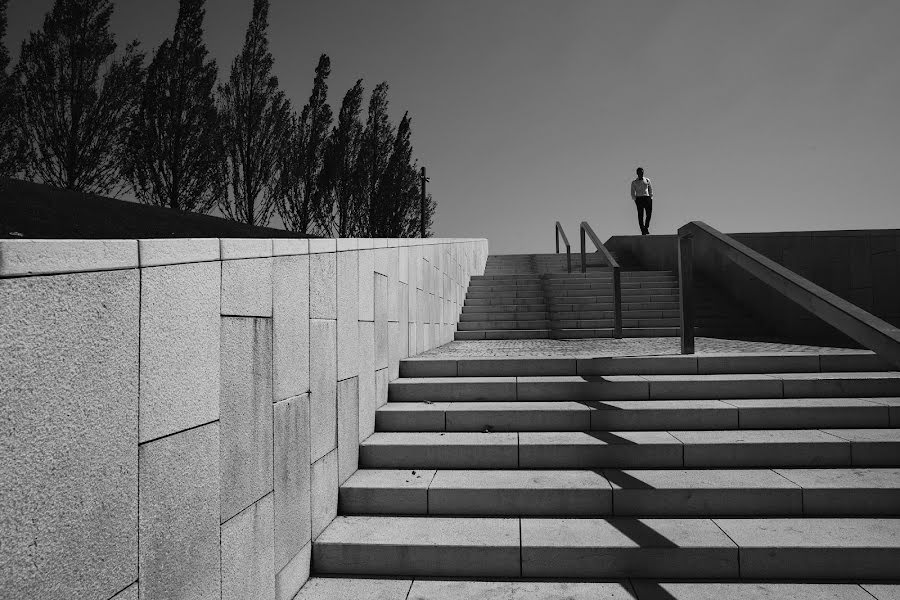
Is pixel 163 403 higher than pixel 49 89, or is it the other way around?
pixel 49 89

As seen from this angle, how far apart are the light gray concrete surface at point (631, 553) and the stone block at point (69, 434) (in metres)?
1.83

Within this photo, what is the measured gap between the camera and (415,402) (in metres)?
4.03

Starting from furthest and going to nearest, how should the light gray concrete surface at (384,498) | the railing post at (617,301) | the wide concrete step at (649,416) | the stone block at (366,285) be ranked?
the railing post at (617,301) → the wide concrete step at (649,416) → the stone block at (366,285) → the light gray concrete surface at (384,498)

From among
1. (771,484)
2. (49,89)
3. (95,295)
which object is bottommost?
(771,484)

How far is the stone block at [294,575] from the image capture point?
90.3 inches

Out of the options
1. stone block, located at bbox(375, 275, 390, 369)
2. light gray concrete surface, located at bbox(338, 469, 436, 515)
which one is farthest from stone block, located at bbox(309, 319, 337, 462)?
stone block, located at bbox(375, 275, 390, 369)

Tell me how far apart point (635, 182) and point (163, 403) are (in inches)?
481

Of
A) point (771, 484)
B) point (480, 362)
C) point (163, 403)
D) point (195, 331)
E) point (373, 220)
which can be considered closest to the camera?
point (163, 403)

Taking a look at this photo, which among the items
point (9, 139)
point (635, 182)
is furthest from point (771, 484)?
point (9, 139)

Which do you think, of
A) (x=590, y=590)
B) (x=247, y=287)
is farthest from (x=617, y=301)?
(x=247, y=287)

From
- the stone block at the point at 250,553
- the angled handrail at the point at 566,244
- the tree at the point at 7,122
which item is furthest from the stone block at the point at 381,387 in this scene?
the tree at the point at 7,122

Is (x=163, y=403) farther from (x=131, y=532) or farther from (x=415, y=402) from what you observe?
(x=415, y=402)

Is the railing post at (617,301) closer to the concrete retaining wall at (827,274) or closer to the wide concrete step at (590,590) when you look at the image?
the concrete retaining wall at (827,274)

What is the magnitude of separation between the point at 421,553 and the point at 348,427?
860mm
